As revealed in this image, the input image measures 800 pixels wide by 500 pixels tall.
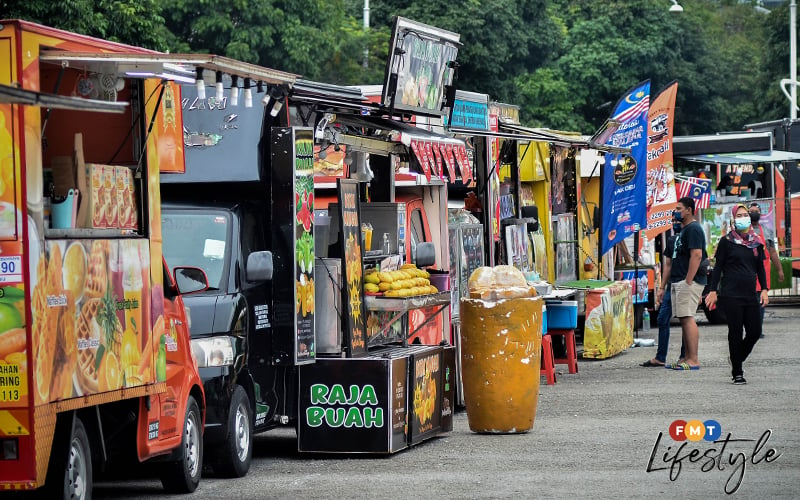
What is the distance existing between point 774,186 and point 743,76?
31222 mm

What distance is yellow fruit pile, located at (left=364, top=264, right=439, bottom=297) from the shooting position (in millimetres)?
12211

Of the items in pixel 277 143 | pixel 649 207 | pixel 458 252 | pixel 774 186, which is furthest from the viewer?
pixel 774 186

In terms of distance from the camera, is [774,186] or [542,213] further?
[774,186]

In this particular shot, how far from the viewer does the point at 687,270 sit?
17.3 m

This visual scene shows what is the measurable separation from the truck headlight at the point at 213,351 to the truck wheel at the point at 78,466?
6.25 feet

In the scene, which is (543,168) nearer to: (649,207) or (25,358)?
(649,207)

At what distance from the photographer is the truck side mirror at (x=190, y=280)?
9.65 meters

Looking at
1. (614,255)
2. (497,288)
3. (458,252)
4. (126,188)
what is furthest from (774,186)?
(126,188)

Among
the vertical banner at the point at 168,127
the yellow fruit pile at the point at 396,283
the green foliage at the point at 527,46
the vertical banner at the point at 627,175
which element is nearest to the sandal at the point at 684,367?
the vertical banner at the point at 627,175

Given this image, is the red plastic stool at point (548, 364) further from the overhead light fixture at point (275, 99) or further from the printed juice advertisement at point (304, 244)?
the overhead light fixture at point (275, 99)

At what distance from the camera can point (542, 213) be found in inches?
822

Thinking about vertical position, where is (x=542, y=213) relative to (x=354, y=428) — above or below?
above

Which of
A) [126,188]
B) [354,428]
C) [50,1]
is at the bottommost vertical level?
[354,428]

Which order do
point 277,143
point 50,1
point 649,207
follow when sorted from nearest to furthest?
point 277,143, point 649,207, point 50,1
